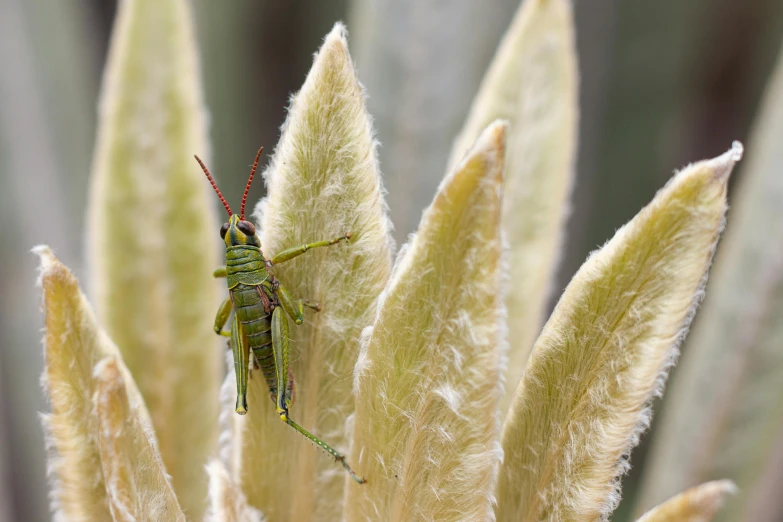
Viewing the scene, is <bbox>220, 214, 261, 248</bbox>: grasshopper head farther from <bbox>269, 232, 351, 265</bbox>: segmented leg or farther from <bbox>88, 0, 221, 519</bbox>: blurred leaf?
<bbox>269, 232, 351, 265</bbox>: segmented leg

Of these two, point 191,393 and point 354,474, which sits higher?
point 191,393

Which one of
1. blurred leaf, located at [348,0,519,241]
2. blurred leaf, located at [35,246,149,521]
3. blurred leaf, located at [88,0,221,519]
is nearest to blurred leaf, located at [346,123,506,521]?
blurred leaf, located at [35,246,149,521]

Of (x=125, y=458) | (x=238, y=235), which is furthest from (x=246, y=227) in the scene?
(x=125, y=458)

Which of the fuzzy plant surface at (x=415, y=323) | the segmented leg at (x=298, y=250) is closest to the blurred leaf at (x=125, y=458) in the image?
the fuzzy plant surface at (x=415, y=323)

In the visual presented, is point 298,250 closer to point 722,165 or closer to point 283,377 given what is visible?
point 283,377

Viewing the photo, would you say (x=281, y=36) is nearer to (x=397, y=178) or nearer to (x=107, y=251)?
(x=397, y=178)

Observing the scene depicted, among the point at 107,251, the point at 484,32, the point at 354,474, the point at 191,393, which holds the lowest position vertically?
the point at 354,474

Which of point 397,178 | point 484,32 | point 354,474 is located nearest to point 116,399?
point 354,474
